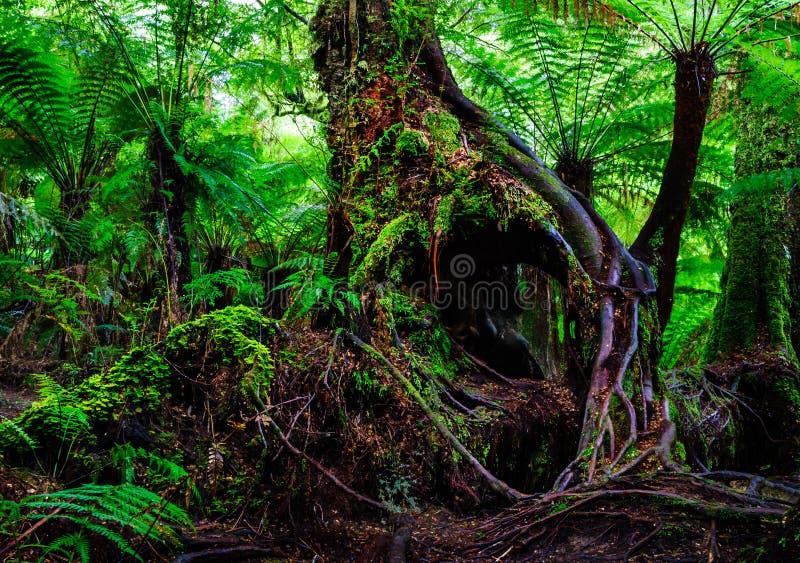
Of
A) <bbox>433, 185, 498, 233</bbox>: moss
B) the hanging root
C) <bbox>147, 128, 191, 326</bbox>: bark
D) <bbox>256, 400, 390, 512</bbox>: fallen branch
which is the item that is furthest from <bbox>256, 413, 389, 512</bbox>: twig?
<bbox>433, 185, 498, 233</bbox>: moss

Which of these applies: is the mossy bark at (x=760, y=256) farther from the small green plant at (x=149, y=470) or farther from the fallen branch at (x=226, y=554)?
the small green plant at (x=149, y=470)

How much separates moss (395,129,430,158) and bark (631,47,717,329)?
6.31 feet

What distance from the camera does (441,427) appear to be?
2779mm

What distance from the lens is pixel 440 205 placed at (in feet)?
12.5

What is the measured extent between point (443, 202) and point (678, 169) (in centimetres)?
192

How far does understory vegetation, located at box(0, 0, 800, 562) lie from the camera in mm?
2020

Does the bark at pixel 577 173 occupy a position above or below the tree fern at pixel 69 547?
above

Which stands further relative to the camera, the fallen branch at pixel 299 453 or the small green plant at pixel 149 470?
the fallen branch at pixel 299 453

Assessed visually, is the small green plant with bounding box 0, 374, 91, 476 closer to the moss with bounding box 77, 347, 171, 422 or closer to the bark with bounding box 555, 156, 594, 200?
the moss with bounding box 77, 347, 171, 422

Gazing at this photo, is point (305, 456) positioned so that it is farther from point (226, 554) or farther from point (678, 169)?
point (678, 169)

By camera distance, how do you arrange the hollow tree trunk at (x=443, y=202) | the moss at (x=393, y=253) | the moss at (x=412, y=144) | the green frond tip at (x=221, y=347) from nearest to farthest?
the green frond tip at (x=221, y=347)
the hollow tree trunk at (x=443, y=202)
the moss at (x=393, y=253)
the moss at (x=412, y=144)

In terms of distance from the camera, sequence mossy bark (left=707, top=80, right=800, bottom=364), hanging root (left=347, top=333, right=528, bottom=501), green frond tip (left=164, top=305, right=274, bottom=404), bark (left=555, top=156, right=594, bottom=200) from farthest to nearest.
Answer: bark (left=555, top=156, right=594, bottom=200)
mossy bark (left=707, top=80, right=800, bottom=364)
hanging root (left=347, top=333, right=528, bottom=501)
green frond tip (left=164, top=305, right=274, bottom=404)

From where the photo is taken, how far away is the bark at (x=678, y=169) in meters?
3.80

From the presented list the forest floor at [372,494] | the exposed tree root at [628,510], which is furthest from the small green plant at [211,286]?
the exposed tree root at [628,510]
